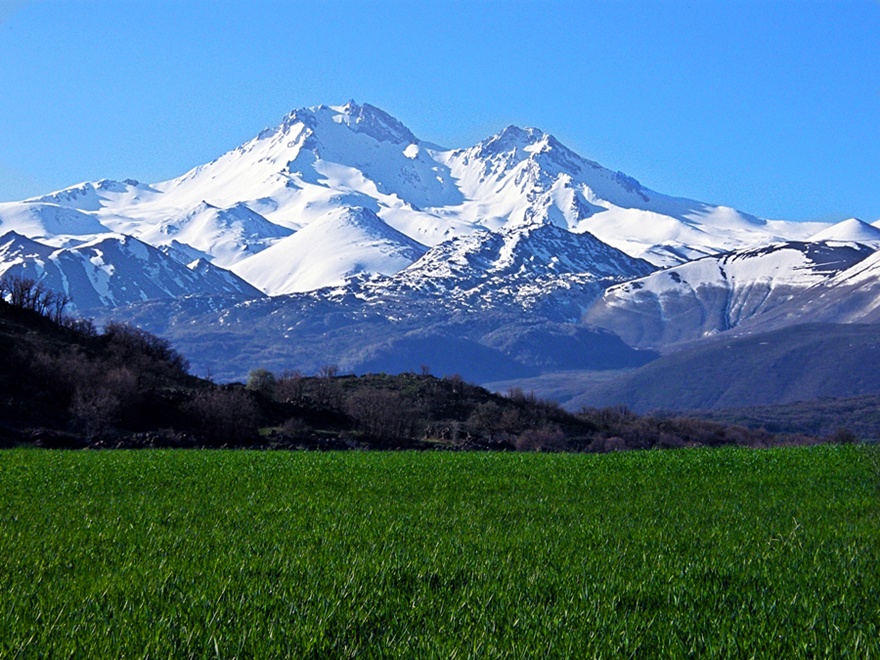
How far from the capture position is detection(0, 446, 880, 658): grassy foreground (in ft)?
29.5

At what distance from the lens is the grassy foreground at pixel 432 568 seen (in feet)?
29.5

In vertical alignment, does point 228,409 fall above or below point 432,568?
above

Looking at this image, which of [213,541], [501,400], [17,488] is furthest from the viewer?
[501,400]

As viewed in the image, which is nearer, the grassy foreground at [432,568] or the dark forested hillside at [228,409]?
the grassy foreground at [432,568]

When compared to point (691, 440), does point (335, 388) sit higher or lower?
higher

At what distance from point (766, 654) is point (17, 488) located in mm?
16303

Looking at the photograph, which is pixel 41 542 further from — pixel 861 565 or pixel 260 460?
pixel 260 460

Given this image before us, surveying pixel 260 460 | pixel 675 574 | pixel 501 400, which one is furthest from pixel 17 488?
pixel 501 400

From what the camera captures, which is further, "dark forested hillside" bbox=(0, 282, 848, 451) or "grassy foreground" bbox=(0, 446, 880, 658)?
"dark forested hillside" bbox=(0, 282, 848, 451)

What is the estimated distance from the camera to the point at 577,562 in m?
12.6

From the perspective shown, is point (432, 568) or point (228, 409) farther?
point (228, 409)

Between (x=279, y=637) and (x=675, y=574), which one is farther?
(x=675, y=574)

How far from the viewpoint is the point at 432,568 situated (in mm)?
11953

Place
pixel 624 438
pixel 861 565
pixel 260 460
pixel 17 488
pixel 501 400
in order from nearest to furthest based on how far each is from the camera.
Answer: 1. pixel 861 565
2. pixel 17 488
3. pixel 260 460
4. pixel 624 438
5. pixel 501 400
